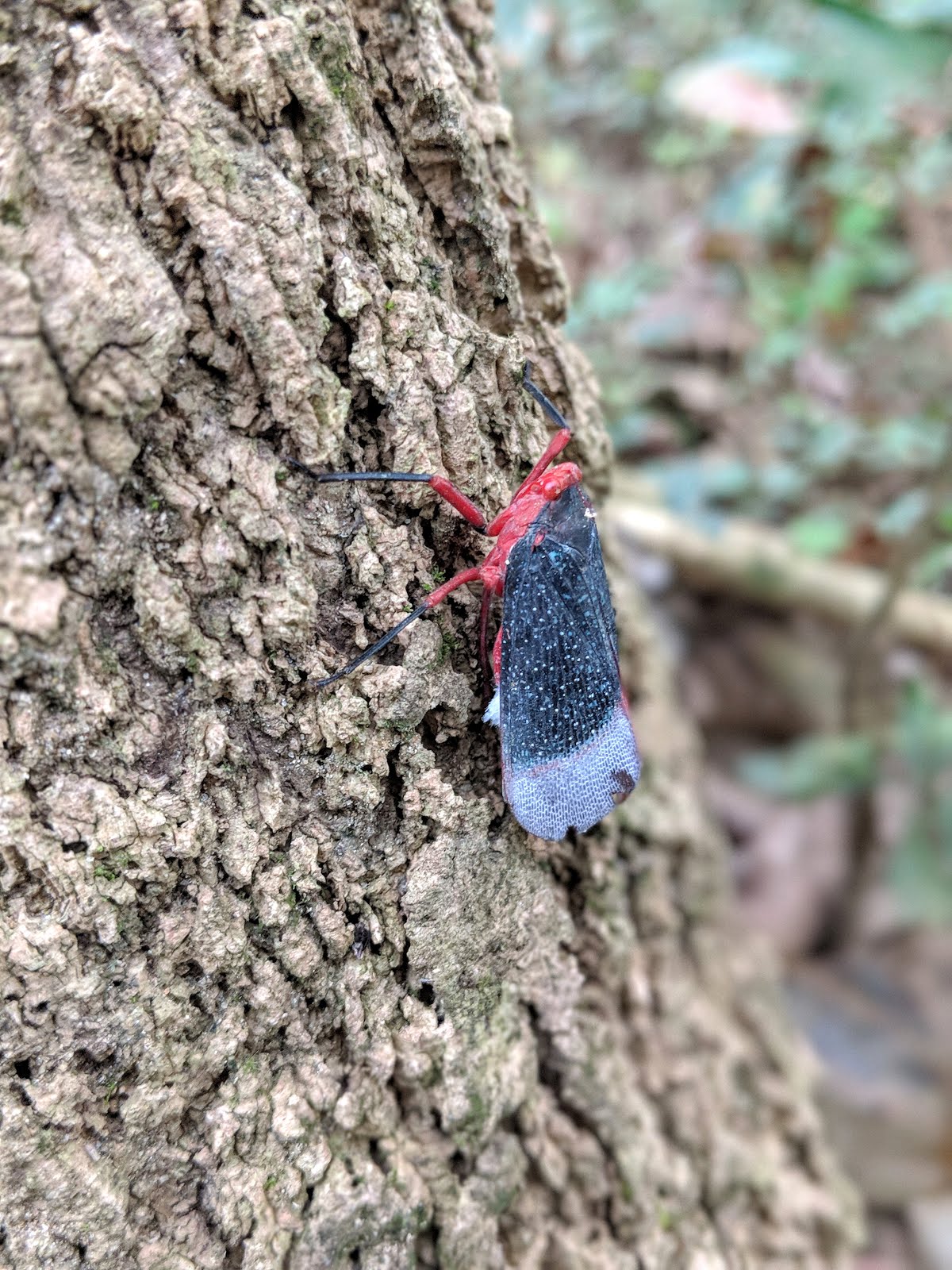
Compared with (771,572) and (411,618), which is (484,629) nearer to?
(411,618)

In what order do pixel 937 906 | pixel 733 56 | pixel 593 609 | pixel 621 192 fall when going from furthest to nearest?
pixel 621 192
pixel 937 906
pixel 733 56
pixel 593 609

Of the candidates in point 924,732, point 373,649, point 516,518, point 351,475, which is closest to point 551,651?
point 516,518

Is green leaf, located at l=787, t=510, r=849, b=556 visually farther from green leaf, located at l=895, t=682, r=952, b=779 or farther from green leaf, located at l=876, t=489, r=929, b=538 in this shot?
green leaf, located at l=895, t=682, r=952, b=779

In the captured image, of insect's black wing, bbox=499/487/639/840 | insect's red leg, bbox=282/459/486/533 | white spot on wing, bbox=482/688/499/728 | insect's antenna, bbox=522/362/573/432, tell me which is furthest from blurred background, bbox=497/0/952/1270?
white spot on wing, bbox=482/688/499/728

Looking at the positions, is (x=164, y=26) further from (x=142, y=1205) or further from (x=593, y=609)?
(x=142, y=1205)

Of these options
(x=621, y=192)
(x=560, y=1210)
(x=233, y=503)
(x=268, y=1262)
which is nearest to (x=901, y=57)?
(x=233, y=503)

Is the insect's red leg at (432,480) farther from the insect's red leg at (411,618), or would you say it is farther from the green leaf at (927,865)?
the green leaf at (927,865)
